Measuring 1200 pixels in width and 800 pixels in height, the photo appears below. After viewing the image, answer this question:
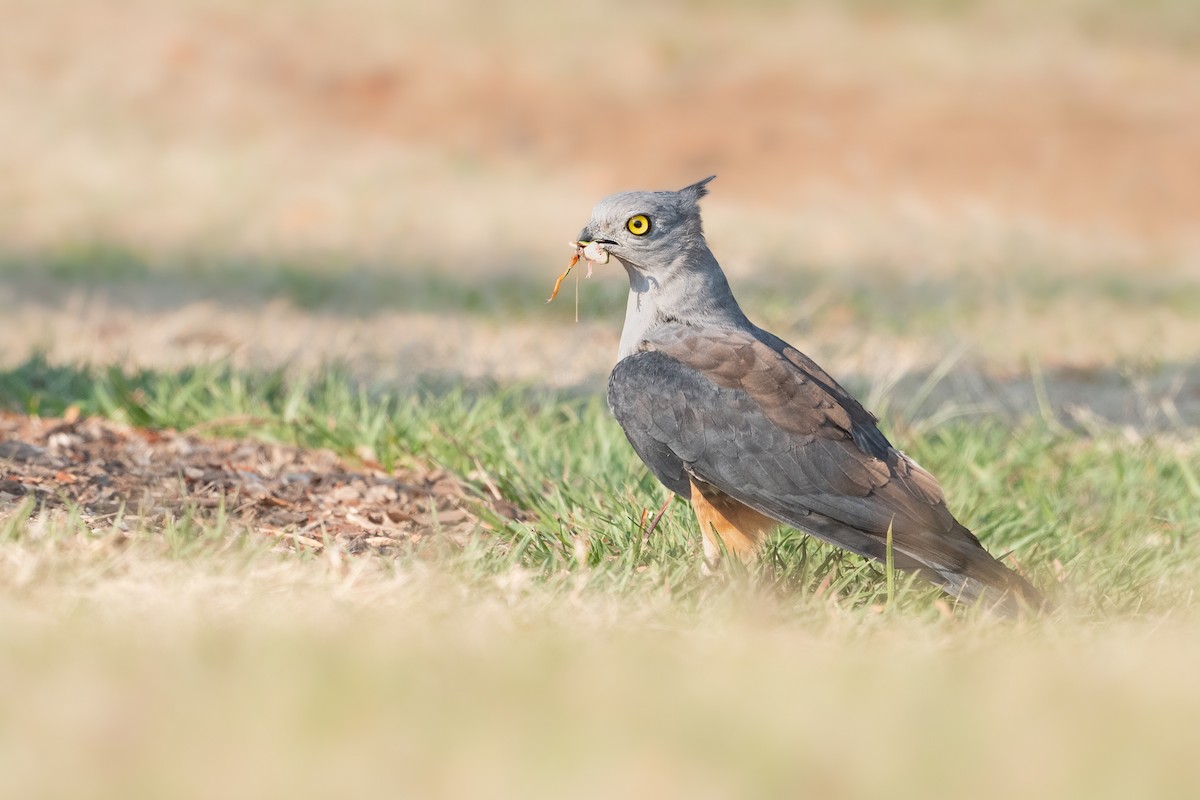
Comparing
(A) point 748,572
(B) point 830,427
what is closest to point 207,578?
(A) point 748,572

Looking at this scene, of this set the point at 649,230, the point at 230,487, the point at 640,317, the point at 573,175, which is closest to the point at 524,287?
the point at 230,487

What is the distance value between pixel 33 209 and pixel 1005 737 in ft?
39.7

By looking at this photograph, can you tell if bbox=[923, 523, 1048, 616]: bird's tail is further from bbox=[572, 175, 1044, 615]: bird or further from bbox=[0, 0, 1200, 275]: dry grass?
bbox=[0, 0, 1200, 275]: dry grass

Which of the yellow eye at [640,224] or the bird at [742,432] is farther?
the yellow eye at [640,224]

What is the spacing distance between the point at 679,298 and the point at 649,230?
24cm

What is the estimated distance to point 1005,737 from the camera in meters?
2.62

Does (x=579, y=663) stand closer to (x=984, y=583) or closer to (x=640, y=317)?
(x=984, y=583)

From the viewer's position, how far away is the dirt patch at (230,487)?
4477 millimetres

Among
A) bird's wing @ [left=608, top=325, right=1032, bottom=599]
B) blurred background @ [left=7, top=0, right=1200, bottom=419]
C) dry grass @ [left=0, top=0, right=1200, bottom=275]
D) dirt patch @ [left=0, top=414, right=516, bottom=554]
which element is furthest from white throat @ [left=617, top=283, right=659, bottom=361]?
dry grass @ [left=0, top=0, right=1200, bottom=275]

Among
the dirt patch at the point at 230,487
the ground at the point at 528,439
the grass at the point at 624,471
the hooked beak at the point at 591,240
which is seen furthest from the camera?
the dirt patch at the point at 230,487

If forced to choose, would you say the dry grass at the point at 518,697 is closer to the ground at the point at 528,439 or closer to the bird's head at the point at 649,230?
the ground at the point at 528,439

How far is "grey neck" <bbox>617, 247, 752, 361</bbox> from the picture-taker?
Result: 4.41 m

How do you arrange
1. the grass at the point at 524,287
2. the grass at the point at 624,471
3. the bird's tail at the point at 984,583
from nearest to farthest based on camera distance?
the bird's tail at the point at 984,583, the grass at the point at 624,471, the grass at the point at 524,287

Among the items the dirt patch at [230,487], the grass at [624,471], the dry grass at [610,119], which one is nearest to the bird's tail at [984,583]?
the grass at [624,471]
